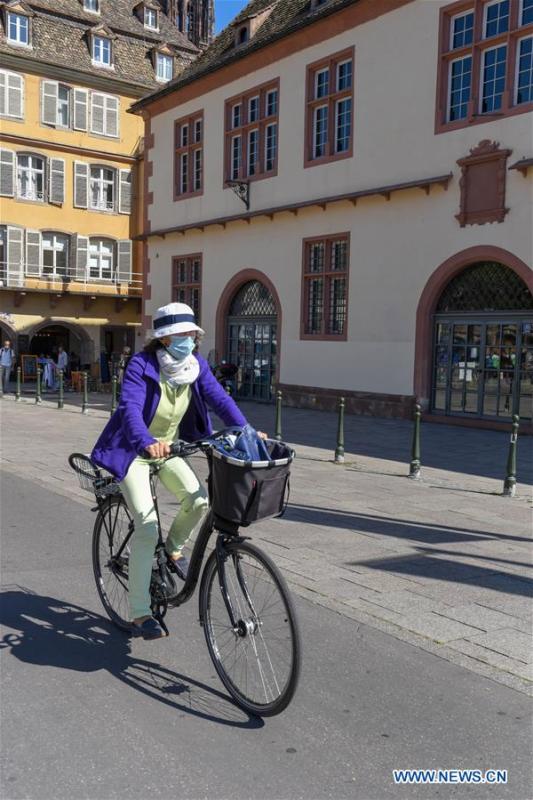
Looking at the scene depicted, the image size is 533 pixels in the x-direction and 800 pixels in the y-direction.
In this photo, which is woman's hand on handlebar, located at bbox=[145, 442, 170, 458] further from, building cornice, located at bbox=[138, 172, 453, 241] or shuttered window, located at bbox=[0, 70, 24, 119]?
shuttered window, located at bbox=[0, 70, 24, 119]

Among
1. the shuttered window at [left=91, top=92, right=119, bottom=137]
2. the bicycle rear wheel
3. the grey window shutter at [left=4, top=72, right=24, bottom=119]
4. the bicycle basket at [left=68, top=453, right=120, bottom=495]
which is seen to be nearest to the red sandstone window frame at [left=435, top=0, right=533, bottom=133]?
the bicycle basket at [left=68, top=453, right=120, bottom=495]

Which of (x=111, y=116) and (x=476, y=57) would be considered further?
(x=111, y=116)

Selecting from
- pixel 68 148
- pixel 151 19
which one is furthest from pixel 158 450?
pixel 151 19

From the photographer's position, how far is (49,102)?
33.2 meters

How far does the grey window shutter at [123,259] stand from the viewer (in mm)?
35938

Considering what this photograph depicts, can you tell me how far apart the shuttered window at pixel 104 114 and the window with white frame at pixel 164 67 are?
3474 mm

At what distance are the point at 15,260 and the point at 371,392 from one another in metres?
20.5

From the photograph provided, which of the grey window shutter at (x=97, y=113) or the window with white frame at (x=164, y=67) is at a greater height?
the window with white frame at (x=164, y=67)

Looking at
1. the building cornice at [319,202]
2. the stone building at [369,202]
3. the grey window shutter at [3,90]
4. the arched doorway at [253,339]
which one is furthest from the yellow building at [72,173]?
the arched doorway at [253,339]

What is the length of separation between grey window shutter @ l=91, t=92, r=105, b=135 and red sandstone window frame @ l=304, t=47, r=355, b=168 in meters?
17.6

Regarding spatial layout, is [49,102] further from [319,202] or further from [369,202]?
[369,202]

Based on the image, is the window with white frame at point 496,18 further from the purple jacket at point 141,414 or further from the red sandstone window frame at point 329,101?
the purple jacket at point 141,414

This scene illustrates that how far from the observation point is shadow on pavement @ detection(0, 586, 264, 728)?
3.61m

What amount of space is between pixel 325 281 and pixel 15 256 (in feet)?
59.6
